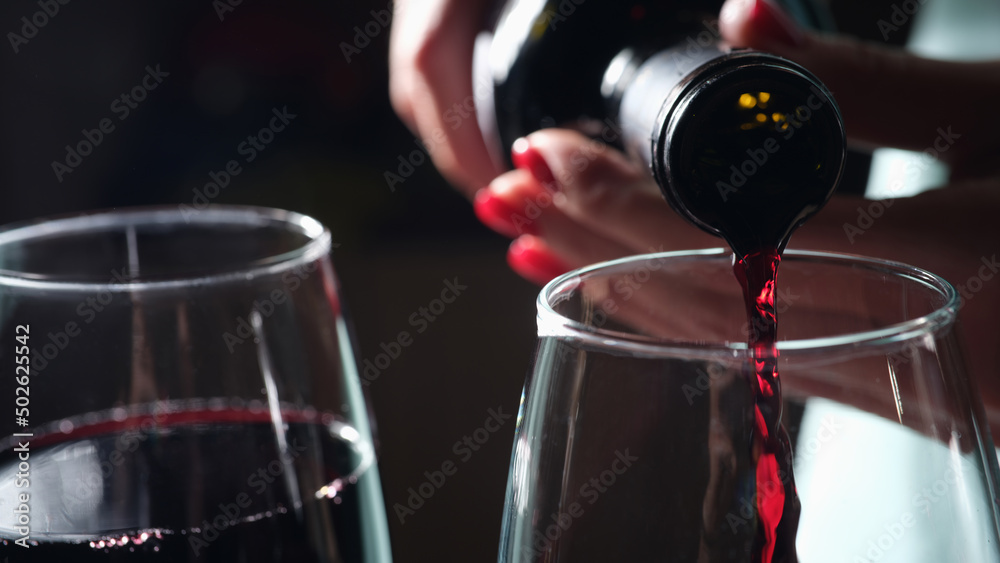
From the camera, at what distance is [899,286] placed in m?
0.30

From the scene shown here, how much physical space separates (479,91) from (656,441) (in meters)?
0.54

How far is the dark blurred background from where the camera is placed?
1658mm

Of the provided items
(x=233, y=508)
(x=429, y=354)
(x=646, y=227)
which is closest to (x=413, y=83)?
(x=646, y=227)

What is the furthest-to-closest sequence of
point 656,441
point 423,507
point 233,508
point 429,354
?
point 429,354
point 423,507
point 233,508
point 656,441

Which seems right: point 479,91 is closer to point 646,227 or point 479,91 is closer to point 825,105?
point 646,227

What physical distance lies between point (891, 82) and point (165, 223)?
1.17 feet

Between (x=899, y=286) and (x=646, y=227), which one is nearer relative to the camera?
(x=899, y=286)

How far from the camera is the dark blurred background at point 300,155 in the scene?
5.44 ft

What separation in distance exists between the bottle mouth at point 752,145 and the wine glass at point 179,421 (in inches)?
6.2

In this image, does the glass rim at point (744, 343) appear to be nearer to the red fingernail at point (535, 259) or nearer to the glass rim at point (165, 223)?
the glass rim at point (165, 223)

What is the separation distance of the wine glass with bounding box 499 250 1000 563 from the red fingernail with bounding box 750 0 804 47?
225 millimetres

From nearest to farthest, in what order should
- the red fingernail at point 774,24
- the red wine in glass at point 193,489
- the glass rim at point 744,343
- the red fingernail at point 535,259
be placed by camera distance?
1. the glass rim at point 744,343
2. the red wine in glass at point 193,489
3. the red fingernail at point 774,24
4. the red fingernail at point 535,259

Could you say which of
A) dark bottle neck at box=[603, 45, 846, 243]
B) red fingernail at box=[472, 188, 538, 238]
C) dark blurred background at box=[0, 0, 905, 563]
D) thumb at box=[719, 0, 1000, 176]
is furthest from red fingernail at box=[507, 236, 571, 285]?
dark blurred background at box=[0, 0, 905, 563]

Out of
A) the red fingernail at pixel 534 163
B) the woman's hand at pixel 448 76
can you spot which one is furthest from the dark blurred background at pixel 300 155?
the red fingernail at pixel 534 163
